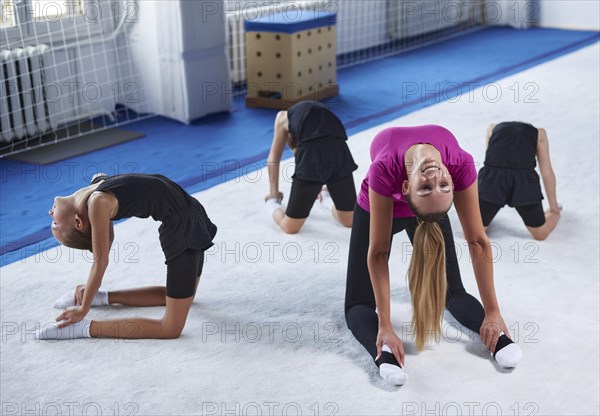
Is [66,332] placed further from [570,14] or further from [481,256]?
[570,14]

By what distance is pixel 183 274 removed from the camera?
2.45 meters

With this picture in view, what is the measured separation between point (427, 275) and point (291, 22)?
3.58m

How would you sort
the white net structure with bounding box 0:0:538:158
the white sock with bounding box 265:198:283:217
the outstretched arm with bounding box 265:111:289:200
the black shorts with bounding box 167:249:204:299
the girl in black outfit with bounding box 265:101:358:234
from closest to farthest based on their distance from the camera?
Result: the black shorts with bounding box 167:249:204:299
the girl in black outfit with bounding box 265:101:358:234
the outstretched arm with bounding box 265:111:289:200
the white sock with bounding box 265:198:283:217
the white net structure with bounding box 0:0:538:158

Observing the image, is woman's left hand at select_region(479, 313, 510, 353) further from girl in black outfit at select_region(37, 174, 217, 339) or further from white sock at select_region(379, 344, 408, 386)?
girl in black outfit at select_region(37, 174, 217, 339)

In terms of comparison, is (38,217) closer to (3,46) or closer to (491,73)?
(3,46)

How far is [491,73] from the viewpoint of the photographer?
21.1ft

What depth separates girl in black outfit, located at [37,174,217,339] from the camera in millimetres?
2334

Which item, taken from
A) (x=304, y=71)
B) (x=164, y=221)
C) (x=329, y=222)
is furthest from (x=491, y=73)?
(x=164, y=221)

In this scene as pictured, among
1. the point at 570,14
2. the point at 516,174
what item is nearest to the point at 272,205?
the point at 516,174

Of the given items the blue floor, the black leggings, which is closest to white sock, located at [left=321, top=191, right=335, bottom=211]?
the blue floor

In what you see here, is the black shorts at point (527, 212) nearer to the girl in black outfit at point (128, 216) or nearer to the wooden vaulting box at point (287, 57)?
the girl in black outfit at point (128, 216)

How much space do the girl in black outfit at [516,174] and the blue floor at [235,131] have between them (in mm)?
1475

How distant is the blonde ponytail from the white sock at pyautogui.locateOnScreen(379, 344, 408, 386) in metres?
0.13

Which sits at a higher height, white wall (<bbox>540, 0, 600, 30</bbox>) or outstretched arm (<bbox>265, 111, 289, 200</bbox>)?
outstretched arm (<bbox>265, 111, 289, 200</bbox>)
